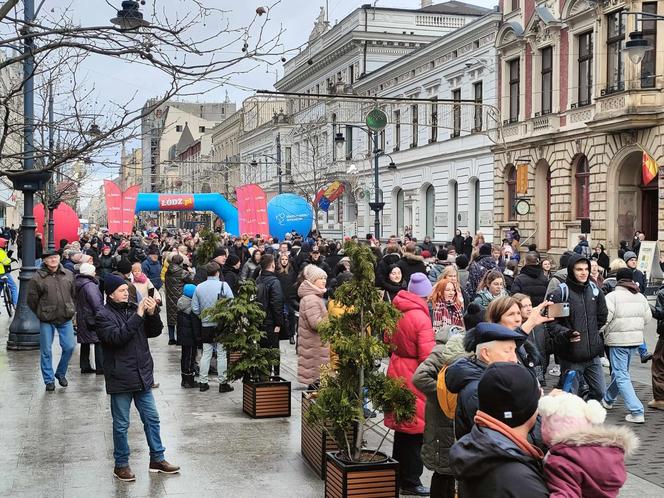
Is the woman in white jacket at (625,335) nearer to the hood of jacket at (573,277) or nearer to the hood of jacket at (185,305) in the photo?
the hood of jacket at (573,277)

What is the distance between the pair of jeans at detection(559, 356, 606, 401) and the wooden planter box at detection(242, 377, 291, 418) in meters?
3.10

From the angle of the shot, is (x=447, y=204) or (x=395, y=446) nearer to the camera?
(x=395, y=446)

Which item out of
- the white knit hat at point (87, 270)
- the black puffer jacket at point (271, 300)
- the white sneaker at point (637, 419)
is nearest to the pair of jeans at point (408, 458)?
the white sneaker at point (637, 419)

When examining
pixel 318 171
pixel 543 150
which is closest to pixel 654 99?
pixel 543 150

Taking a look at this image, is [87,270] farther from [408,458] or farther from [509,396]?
[509,396]

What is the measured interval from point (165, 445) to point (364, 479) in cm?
→ 302

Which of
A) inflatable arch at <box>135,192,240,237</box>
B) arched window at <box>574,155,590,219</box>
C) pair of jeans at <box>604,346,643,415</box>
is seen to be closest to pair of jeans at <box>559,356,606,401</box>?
pair of jeans at <box>604,346,643,415</box>

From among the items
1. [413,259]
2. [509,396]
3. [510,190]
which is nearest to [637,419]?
[413,259]

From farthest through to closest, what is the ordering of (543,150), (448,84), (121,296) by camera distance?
(448,84)
(543,150)
(121,296)

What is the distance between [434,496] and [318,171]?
181 ft

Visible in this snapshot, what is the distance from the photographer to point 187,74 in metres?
6.62

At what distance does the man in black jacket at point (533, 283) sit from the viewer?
41.1 ft

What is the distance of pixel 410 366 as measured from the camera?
6.90m

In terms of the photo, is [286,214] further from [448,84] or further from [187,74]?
Answer: [187,74]
